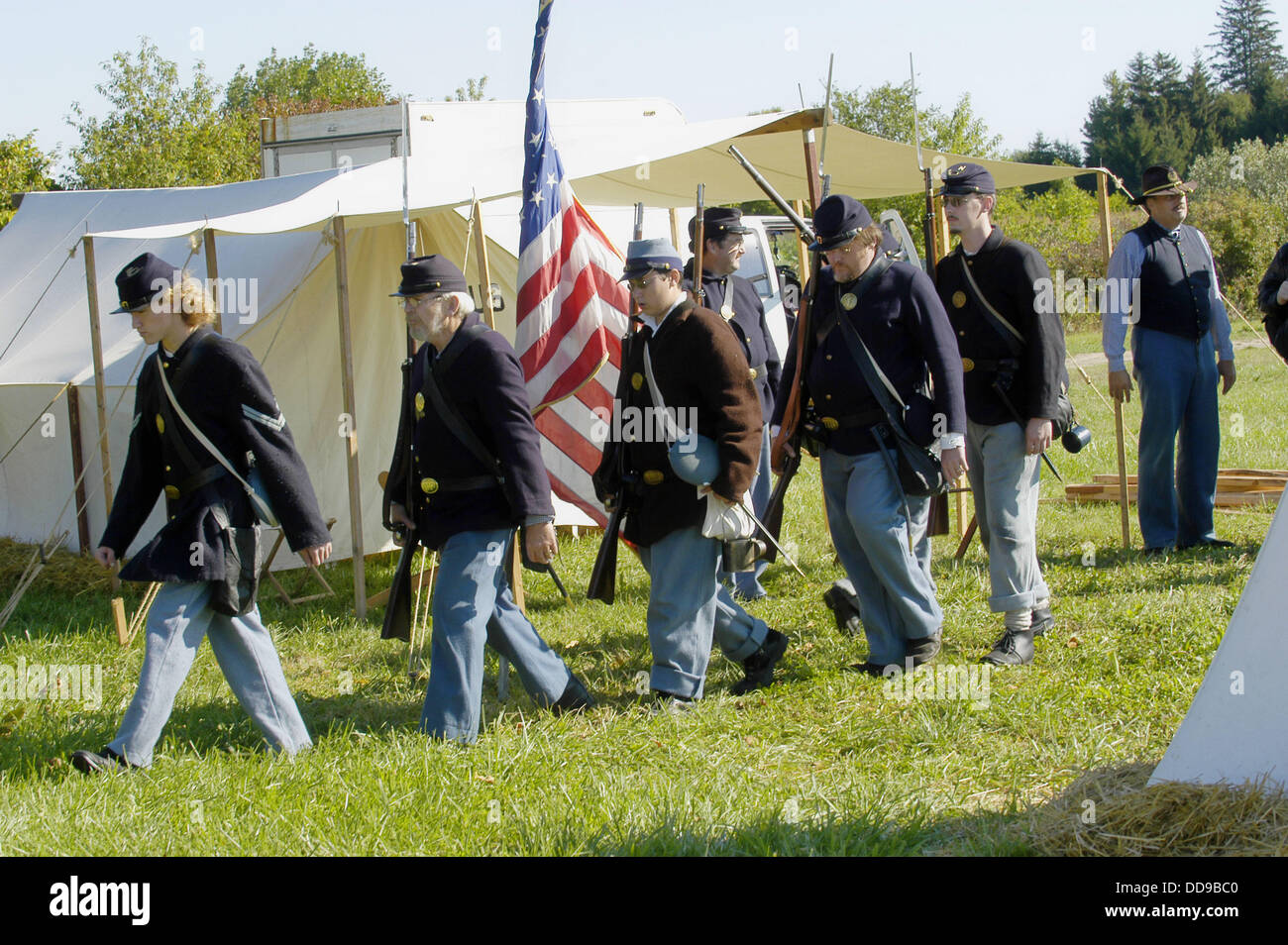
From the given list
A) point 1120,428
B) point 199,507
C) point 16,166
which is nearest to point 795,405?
point 199,507

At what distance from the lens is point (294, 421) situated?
862 centimetres

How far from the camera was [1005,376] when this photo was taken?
5.46m

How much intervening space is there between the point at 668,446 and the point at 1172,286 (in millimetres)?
3999

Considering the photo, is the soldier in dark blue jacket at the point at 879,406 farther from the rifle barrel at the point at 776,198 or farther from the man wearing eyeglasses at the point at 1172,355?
the man wearing eyeglasses at the point at 1172,355

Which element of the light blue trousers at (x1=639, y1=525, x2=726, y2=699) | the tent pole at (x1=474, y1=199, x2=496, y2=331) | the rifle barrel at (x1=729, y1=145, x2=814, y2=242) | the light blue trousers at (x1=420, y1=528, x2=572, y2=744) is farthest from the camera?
the tent pole at (x1=474, y1=199, x2=496, y2=331)

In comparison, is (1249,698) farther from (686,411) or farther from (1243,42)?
(1243,42)

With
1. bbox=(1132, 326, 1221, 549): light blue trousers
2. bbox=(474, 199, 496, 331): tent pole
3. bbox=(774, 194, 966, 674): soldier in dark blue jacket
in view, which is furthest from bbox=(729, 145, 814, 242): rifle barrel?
bbox=(1132, 326, 1221, 549): light blue trousers

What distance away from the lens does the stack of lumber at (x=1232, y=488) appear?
8914 mm

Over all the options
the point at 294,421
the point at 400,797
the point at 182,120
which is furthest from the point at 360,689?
the point at 182,120

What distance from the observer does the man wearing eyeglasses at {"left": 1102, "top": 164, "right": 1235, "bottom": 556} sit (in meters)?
7.38

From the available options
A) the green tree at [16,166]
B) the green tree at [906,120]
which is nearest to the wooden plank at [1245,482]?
the green tree at [16,166]

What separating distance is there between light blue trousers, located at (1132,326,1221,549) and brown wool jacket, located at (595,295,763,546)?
3577 mm

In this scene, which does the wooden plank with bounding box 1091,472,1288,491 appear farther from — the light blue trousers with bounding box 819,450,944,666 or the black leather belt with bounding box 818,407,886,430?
the black leather belt with bounding box 818,407,886,430
